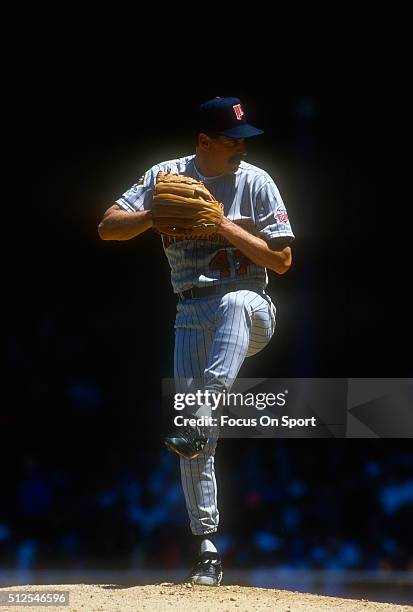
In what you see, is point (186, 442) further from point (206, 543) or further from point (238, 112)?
point (238, 112)

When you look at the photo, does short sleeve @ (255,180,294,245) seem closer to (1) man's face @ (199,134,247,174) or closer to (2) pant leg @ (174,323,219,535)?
(1) man's face @ (199,134,247,174)

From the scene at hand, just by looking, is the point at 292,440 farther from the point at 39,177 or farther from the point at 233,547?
the point at 39,177

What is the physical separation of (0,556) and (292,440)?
1495 millimetres

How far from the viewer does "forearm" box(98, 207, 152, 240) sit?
10.8 feet

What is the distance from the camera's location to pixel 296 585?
4.78 metres

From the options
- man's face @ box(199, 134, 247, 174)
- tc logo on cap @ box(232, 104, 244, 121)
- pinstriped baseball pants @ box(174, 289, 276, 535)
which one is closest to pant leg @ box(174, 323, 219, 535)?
pinstriped baseball pants @ box(174, 289, 276, 535)

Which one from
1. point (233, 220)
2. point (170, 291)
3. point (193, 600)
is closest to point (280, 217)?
point (233, 220)

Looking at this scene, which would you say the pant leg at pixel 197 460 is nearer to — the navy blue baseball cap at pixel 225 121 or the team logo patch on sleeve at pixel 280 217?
the team logo patch on sleeve at pixel 280 217

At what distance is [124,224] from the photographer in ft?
11.0

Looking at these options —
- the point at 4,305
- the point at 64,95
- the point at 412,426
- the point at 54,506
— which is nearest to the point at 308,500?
the point at 412,426

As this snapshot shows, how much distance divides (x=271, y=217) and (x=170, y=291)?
212 cm

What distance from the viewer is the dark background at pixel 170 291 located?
17.0ft

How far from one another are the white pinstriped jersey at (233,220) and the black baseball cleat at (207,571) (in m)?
0.82

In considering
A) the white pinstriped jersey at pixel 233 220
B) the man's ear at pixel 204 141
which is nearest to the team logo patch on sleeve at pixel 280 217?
the white pinstriped jersey at pixel 233 220
